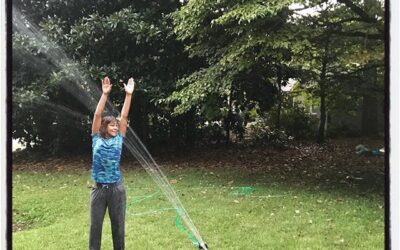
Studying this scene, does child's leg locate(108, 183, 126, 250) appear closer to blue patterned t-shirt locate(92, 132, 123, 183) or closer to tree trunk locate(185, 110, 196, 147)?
blue patterned t-shirt locate(92, 132, 123, 183)

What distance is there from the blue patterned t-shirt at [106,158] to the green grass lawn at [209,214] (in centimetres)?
49

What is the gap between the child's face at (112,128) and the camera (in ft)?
9.17

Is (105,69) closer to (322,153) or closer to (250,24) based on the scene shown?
(250,24)

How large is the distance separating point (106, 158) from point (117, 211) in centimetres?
31

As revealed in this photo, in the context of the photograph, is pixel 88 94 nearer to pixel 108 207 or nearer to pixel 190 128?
pixel 190 128

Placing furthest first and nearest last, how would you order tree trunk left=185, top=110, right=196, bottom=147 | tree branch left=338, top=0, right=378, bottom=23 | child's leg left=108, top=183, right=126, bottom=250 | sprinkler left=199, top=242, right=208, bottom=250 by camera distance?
tree trunk left=185, top=110, right=196, bottom=147, tree branch left=338, top=0, right=378, bottom=23, sprinkler left=199, top=242, right=208, bottom=250, child's leg left=108, top=183, right=126, bottom=250

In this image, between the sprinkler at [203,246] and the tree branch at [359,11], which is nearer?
the sprinkler at [203,246]

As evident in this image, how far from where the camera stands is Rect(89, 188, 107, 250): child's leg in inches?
111

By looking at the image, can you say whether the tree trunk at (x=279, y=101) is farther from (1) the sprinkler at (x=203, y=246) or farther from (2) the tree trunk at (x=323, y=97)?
(1) the sprinkler at (x=203, y=246)

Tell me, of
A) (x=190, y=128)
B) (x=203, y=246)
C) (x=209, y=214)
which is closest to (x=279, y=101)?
(x=190, y=128)

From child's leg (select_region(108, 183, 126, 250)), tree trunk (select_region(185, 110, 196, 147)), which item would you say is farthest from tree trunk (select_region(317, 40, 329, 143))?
child's leg (select_region(108, 183, 126, 250))

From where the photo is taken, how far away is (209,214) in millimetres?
3816

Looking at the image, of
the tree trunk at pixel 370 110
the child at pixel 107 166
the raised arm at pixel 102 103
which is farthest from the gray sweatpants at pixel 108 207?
the tree trunk at pixel 370 110

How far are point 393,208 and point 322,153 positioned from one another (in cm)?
189
